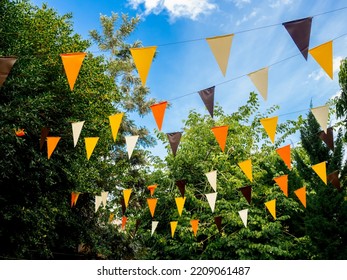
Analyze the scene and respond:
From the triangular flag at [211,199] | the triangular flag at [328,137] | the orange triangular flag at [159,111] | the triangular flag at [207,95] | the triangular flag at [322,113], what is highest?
the triangular flag at [207,95]

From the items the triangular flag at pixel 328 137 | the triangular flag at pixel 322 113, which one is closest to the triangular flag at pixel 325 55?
the triangular flag at pixel 322 113

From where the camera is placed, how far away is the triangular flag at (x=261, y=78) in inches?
205

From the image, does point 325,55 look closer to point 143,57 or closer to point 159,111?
point 143,57

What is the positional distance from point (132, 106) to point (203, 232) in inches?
360

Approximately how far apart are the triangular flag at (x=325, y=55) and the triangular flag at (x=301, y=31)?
22cm

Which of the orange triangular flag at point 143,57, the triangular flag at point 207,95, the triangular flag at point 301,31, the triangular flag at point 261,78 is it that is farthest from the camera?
the triangular flag at point 207,95

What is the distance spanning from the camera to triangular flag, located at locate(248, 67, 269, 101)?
5.20m

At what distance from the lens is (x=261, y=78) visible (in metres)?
5.23

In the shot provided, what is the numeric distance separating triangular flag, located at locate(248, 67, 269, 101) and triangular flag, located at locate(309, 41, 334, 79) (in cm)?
71

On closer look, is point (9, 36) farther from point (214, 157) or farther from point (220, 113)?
point (220, 113)

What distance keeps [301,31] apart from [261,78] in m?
0.93

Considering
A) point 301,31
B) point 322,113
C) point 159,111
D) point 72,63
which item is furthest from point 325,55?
point 72,63

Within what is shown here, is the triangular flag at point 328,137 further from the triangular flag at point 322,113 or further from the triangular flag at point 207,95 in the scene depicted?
the triangular flag at point 207,95

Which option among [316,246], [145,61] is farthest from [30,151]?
[316,246]
